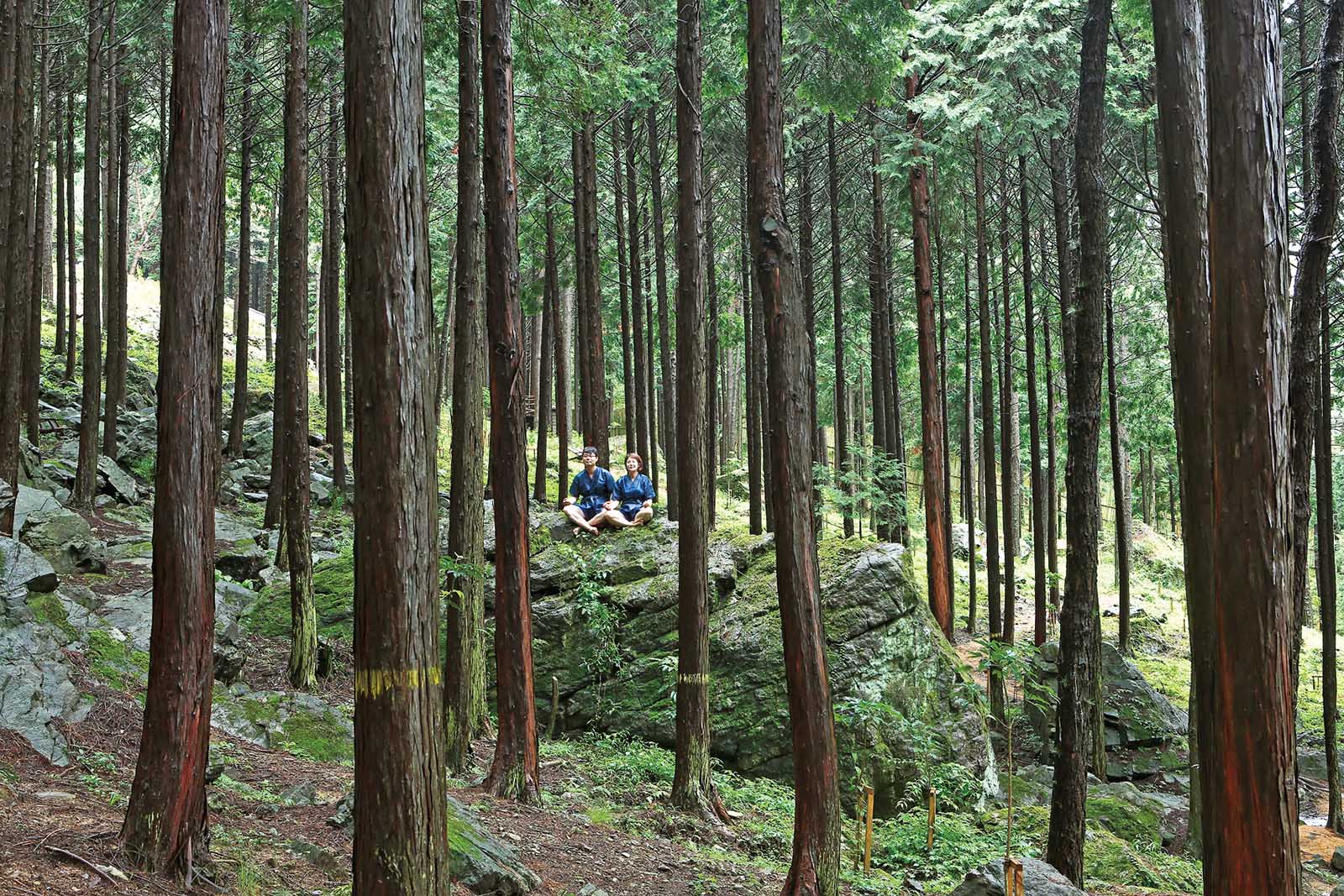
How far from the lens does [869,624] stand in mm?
11453

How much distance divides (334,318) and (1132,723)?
1797cm

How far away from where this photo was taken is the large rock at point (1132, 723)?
15.1m

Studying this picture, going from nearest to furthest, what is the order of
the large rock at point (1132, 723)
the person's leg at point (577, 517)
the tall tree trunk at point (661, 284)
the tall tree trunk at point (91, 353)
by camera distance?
the person's leg at point (577, 517) → the tall tree trunk at point (91, 353) → the large rock at point (1132, 723) → the tall tree trunk at point (661, 284)

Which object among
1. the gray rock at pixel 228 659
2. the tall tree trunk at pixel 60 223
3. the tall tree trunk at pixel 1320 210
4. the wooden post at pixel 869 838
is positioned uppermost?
the tall tree trunk at pixel 60 223

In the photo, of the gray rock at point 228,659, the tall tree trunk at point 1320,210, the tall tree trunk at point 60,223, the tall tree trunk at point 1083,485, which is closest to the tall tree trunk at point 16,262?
the gray rock at point 228,659

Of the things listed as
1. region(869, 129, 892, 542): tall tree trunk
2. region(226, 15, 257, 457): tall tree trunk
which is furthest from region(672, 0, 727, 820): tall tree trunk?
region(226, 15, 257, 457): tall tree trunk

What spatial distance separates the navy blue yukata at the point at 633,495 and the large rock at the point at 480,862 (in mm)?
7089

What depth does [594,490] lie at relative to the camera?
44.3 feet

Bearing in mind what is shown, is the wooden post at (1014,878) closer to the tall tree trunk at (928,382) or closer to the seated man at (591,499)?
the seated man at (591,499)

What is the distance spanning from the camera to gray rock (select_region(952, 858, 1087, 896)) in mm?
6523

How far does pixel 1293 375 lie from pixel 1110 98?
285 inches

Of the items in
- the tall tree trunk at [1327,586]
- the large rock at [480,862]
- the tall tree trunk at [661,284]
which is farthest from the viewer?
the tall tree trunk at [661,284]

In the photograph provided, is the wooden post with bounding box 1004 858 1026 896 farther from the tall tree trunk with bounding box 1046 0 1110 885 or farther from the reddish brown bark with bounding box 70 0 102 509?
the reddish brown bark with bounding box 70 0 102 509

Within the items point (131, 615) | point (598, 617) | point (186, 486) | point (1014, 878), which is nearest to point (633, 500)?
point (598, 617)
